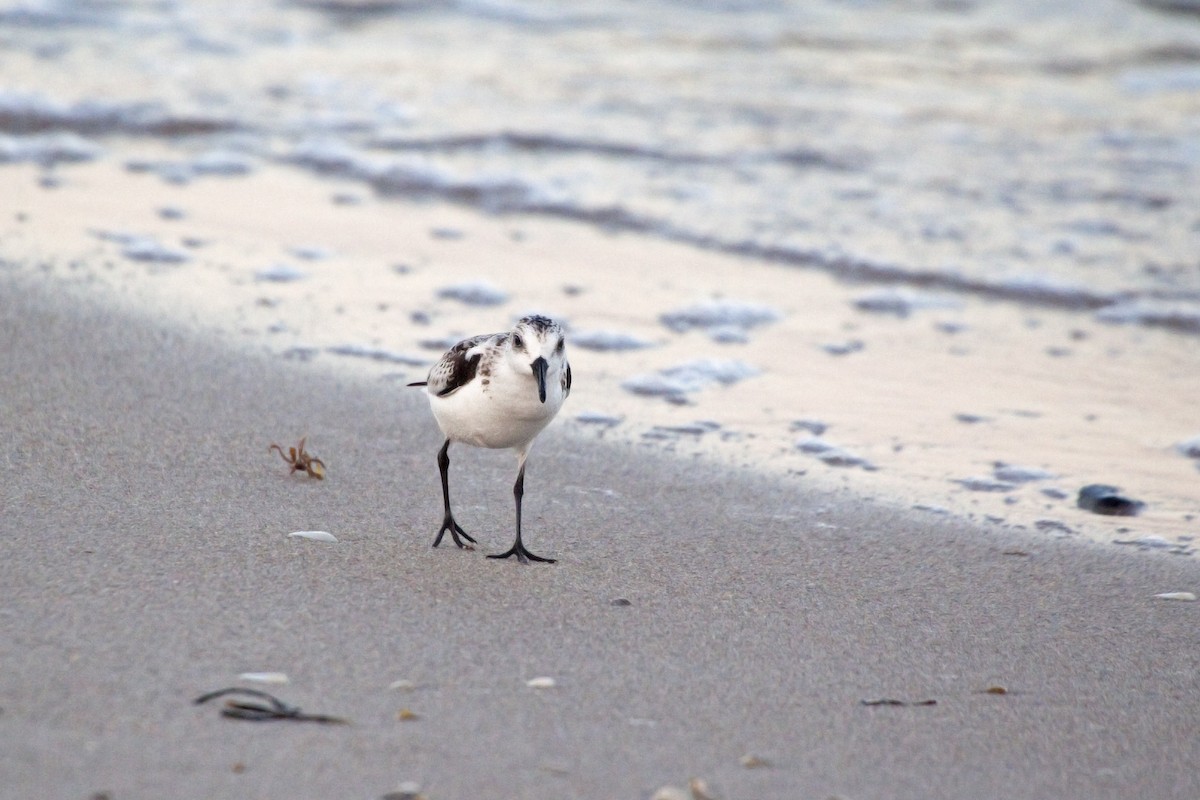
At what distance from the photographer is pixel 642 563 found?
419 cm

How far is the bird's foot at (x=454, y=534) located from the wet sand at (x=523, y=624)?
0.05 m

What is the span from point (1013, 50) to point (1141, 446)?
9193mm

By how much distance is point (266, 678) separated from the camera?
3.12 metres

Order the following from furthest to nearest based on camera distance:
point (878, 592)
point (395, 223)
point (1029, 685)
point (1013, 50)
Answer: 1. point (1013, 50)
2. point (395, 223)
3. point (878, 592)
4. point (1029, 685)

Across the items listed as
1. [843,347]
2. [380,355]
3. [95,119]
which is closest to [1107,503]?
[843,347]

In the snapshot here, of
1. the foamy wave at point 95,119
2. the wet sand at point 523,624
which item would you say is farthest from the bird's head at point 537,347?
the foamy wave at point 95,119

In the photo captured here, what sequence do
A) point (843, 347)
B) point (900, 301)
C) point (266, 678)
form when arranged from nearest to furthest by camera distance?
point (266, 678) < point (843, 347) < point (900, 301)

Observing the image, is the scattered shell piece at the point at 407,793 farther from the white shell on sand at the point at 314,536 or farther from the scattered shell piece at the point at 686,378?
the scattered shell piece at the point at 686,378

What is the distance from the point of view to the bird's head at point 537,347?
13.0 feet

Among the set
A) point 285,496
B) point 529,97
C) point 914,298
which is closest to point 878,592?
point 285,496

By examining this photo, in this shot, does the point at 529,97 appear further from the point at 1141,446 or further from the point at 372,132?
the point at 1141,446

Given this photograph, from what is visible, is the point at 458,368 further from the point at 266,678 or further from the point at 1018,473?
the point at 1018,473

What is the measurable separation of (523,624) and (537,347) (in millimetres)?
772

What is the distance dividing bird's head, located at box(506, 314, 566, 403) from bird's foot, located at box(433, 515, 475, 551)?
0.53 m
